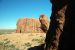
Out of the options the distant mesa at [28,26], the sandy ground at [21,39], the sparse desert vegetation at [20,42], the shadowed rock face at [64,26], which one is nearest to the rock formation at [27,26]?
the distant mesa at [28,26]

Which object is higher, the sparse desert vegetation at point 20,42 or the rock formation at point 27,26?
the rock formation at point 27,26

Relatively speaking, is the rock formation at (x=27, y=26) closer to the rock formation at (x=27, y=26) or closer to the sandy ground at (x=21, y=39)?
the rock formation at (x=27, y=26)

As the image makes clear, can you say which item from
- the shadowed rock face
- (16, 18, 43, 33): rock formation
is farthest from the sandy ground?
(16, 18, 43, 33): rock formation

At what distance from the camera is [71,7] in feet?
51.9

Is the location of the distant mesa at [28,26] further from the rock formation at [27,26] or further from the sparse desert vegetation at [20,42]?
the sparse desert vegetation at [20,42]

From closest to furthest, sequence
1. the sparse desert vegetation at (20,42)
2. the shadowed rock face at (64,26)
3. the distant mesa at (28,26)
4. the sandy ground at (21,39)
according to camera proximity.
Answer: the shadowed rock face at (64,26), the sparse desert vegetation at (20,42), the sandy ground at (21,39), the distant mesa at (28,26)

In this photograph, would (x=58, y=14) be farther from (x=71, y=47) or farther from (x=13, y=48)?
(x=13, y=48)

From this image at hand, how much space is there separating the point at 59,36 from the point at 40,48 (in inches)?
226

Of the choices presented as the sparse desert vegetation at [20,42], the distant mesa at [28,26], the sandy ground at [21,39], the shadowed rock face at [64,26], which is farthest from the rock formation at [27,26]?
the shadowed rock face at [64,26]

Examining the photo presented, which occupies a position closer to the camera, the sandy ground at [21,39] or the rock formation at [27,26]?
the sandy ground at [21,39]

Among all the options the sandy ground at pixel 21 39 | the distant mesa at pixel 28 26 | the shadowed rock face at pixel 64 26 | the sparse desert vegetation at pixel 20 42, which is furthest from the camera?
the distant mesa at pixel 28 26

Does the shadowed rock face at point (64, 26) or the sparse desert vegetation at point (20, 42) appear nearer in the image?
the shadowed rock face at point (64, 26)

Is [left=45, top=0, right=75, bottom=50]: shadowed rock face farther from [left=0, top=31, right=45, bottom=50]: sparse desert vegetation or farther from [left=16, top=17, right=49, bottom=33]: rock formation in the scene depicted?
[left=16, top=17, right=49, bottom=33]: rock formation

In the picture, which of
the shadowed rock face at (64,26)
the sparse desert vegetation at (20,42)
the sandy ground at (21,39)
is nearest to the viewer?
the shadowed rock face at (64,26)
